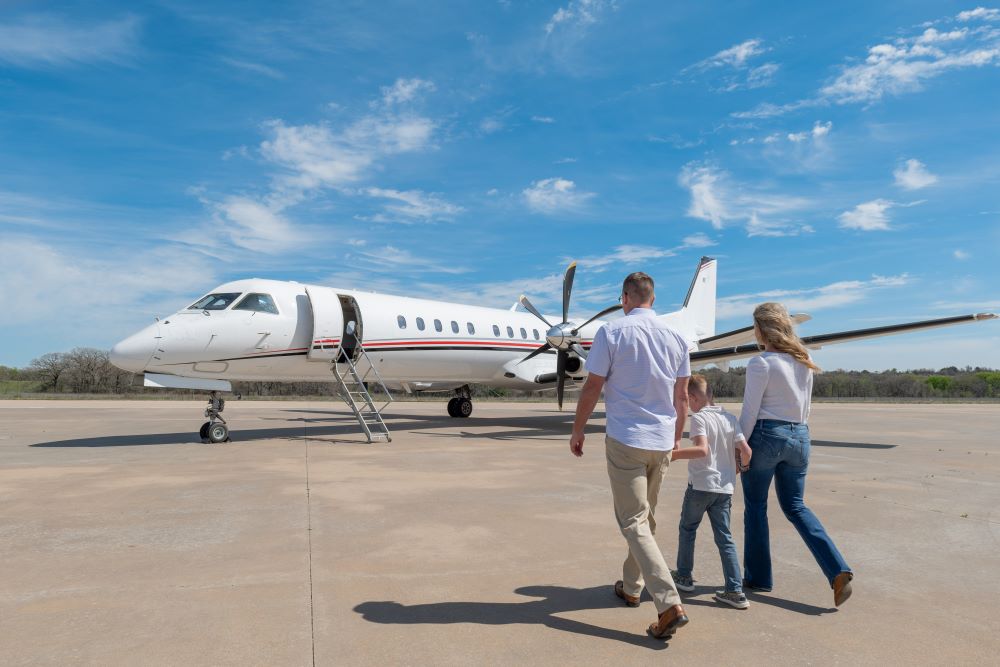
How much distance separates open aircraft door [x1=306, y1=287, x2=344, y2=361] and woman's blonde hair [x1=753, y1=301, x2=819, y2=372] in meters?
10.8

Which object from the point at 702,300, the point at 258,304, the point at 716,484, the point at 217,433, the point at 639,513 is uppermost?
the point at 702,300

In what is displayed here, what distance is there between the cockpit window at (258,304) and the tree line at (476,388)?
559 inches

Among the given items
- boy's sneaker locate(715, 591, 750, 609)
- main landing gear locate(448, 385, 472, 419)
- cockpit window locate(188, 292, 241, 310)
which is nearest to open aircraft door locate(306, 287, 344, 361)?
cockpit window locate(188, 292, 241, 310)

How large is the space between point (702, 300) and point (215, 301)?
1781cm

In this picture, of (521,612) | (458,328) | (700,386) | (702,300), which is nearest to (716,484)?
(700,386)

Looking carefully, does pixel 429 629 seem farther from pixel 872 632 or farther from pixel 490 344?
pixel 490 344

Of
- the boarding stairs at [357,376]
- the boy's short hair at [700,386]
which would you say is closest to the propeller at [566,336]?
the boarding stairs at [357,376]

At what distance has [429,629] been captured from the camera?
135 inches

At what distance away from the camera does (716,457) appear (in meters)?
3.99

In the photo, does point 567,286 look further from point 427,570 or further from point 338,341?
point 427,570

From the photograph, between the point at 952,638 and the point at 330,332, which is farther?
the point at 330,332

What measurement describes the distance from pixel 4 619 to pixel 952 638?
17.1 feet

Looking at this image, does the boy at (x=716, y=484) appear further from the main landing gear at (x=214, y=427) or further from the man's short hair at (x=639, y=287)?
the main landing gear at (x=214, y=427)

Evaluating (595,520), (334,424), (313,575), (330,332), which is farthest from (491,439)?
(313,575)
